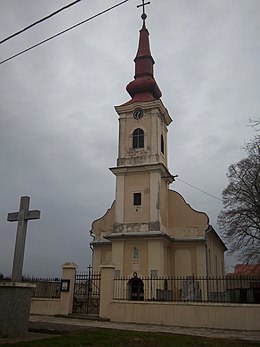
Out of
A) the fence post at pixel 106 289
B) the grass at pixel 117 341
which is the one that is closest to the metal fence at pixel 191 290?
the fence post at pixel 106 289

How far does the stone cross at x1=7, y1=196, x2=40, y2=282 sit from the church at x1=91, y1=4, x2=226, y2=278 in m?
14.0

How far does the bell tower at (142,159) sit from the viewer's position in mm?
26875

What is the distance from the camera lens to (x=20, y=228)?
462 inches

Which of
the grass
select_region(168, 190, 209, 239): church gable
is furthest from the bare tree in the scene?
the grass

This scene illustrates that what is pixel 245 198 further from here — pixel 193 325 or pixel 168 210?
pixel 193 325

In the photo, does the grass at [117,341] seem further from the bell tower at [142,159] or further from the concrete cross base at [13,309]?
the bell tower at [142,159]

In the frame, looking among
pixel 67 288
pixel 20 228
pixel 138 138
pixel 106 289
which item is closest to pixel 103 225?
pixel 138 138

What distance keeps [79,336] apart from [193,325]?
7.06 metres

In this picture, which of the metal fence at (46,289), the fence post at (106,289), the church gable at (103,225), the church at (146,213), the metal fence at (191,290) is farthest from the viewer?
the church gable at (103,225)

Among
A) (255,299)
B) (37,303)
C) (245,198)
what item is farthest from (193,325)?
(245,198)

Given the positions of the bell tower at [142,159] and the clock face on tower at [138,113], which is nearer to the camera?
the bell tower at [142,159]

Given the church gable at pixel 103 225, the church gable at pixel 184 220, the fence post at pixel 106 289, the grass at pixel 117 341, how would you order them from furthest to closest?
the church gable at pixel 103 225 → the church gable at pixel 184 220 → the fence post at pixel 106 289 → the grass at pixel 117 341

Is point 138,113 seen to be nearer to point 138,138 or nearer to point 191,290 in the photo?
point 138,138

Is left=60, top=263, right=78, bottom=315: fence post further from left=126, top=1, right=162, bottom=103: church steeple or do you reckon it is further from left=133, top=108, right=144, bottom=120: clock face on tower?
left=126, top=1, right=162, bottom=103: church steeple
